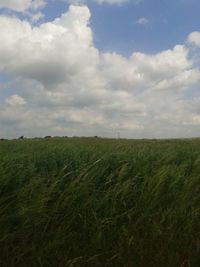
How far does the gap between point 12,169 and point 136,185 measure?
2351mm

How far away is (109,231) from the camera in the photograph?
650cm

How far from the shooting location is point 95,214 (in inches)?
263

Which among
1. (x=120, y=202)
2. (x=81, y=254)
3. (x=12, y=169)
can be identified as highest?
(x=12, y=169)

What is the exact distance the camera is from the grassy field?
5.89m

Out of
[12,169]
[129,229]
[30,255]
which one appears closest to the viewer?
[30,255]

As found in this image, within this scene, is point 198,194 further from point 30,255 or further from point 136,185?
point 30,255

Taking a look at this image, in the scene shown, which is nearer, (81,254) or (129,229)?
(81,254)

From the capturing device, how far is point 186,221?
7008 millimetres

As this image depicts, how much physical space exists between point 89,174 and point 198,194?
2182 mm

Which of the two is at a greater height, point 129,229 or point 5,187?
point 5,187

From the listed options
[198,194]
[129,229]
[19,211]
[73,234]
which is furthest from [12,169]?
[198,194]

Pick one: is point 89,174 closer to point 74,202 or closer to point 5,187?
point 74,202

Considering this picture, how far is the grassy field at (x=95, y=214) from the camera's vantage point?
589 centimetres

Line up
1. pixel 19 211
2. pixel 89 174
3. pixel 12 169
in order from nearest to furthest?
1. pixel 19 211
2. pixel 12 169
3. pixel 89 174
